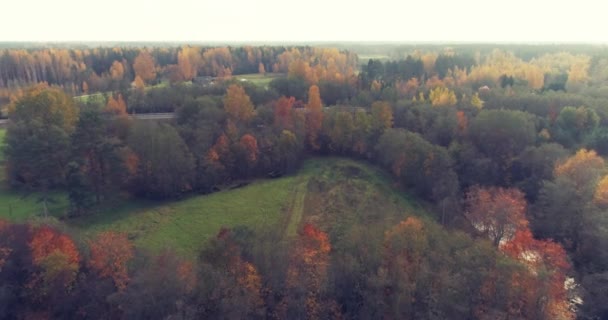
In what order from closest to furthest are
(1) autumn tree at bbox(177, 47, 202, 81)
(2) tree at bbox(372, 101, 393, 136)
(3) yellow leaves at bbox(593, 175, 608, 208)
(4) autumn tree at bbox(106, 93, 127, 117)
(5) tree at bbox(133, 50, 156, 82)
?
1. (3) yellow leaves at bbox(593, 175, 608, 208)
2. (2) tree at bbox(372, 101, 393, 136)
3. (4) autumn tree at bbox(106, 93, 127, 117)
4. (5) tree at bbox(133, 50, 156, 82)
5. (1) autumn tree at bbox(177, 47, 202, 81)

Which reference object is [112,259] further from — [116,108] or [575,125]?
[575,125]

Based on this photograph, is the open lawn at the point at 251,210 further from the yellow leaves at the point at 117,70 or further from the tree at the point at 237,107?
the yellow leaves at the point at 117,70

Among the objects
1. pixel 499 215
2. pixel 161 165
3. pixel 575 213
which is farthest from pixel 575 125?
pixel 161 165

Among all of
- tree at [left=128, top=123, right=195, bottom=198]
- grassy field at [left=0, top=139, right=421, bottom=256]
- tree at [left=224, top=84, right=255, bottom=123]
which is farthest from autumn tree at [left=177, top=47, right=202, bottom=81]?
grassy field at [left=0, top=139, right=421, bottom=256]

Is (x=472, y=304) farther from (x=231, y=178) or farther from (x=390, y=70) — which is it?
(x=390, y=70)

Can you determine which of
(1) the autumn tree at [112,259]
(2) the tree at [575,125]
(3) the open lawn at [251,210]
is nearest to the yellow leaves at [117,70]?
(3) the open lawn at [251,210]

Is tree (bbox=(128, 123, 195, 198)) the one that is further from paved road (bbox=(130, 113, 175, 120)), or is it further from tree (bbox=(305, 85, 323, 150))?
tree (bbox=(305, 85, 323, 150))

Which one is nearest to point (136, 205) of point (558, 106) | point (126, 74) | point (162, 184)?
point (162, 184)
